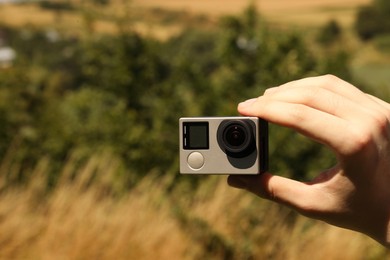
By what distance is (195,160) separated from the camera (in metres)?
1.77

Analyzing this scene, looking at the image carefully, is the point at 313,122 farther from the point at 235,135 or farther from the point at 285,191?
the point at 235,135

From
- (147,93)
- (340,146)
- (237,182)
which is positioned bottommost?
(147,93)

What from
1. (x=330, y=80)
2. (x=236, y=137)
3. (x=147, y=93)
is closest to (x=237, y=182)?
(x=236, y=137)

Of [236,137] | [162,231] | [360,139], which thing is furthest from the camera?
[162,231]

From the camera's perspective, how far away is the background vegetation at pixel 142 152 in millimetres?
5031

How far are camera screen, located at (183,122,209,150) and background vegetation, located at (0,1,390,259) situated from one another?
312 cm

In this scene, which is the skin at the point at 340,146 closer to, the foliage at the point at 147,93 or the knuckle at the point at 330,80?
the knuckle at the point at 330,80

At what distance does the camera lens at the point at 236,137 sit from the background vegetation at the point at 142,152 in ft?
10.2

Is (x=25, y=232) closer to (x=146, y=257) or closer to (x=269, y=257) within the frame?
(x=146, y=257)

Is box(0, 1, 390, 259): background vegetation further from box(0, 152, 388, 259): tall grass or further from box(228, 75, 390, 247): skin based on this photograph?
box(228, 75, 390, 247): skin

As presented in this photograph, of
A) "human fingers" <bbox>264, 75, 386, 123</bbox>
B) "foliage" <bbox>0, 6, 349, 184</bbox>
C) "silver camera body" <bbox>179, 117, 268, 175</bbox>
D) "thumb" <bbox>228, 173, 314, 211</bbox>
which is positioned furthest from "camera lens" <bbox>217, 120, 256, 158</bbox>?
"foliage" <bbox>0, 6, 349, 184</bbox>

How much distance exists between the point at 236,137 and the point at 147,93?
10.5 m

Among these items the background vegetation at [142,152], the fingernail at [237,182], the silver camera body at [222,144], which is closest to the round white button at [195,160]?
the silver camera body at [222,144]

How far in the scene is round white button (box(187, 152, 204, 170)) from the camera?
5.77 ft
